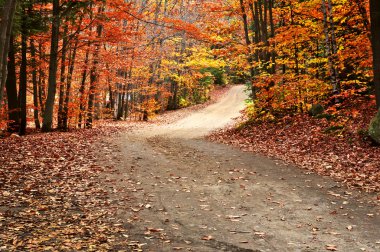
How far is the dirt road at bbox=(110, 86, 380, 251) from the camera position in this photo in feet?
17.6

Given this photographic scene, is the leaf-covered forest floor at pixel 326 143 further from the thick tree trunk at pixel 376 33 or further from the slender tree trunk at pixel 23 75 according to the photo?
the slender tree trunk at pixel 23 75

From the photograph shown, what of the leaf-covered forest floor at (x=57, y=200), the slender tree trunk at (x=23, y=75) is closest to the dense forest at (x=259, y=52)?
the slender tree trunk at (x=23, y=75)

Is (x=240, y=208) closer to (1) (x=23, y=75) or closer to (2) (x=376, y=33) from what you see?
(2) (x=376, y=33)

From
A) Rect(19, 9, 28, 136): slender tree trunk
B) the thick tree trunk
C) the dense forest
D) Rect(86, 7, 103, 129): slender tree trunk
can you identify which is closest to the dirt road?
the thick tree trunk

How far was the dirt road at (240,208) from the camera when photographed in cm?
538

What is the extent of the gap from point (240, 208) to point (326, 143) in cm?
670

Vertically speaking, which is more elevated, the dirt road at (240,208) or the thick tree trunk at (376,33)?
the thick tree trunk at (376,33)

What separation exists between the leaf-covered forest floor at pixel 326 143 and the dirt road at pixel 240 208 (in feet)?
2.55

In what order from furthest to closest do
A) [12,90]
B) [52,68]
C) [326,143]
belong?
[52,68] → [12,90] → [326,143]

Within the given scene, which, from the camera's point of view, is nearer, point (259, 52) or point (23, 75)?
point (23, 75)

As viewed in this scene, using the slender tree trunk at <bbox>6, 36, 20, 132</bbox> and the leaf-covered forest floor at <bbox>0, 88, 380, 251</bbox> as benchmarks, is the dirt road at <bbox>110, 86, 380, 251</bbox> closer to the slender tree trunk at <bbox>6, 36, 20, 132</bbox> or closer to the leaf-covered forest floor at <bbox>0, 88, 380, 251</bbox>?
the leaf-covered forest floor at <bbox>0, 88, 380, 251</bbox>

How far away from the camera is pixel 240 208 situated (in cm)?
702

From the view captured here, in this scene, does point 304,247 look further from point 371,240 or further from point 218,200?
point 218,200

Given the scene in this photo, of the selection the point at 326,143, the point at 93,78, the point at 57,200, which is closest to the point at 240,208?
the point at 57,200
